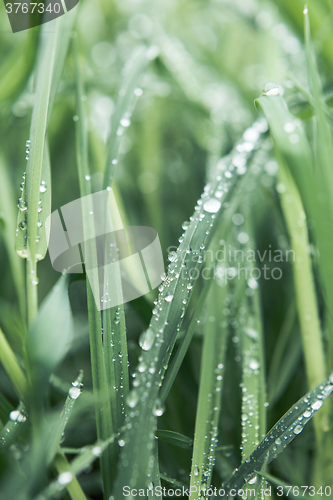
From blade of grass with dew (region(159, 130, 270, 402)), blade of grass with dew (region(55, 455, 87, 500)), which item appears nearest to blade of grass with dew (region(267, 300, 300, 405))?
blade of grass with dew (region(159, 130, 270, 402))

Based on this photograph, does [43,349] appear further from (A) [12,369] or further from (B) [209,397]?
(B) [209,397]

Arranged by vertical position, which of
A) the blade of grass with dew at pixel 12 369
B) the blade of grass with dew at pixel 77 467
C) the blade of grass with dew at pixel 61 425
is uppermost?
the blade of grass with dew at pixel 12 369

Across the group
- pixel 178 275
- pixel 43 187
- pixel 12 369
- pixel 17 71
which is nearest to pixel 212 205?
pixel 178 275

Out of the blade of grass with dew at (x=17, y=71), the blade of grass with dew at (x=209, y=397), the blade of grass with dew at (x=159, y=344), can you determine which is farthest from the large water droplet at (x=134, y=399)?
the blade of grass with dew at (x=17, y=71)

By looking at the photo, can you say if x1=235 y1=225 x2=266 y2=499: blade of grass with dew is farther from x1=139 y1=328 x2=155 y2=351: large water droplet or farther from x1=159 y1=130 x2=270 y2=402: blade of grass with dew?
x1=139 y1=328 x2=155 y2=351: large water droplet

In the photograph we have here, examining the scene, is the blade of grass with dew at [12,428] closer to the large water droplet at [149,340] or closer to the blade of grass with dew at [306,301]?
the large water droplet at [149,340]

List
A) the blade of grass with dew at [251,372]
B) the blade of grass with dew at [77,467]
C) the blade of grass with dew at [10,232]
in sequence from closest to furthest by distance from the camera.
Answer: the blade of grass with dew at [77,467]
the blade of grass with dew at [251,372]
the blade of grass with dew at [10,232]

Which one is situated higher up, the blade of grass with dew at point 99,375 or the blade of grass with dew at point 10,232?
the blade of grass with dew at point 10,232

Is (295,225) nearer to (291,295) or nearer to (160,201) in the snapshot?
(291,295)
